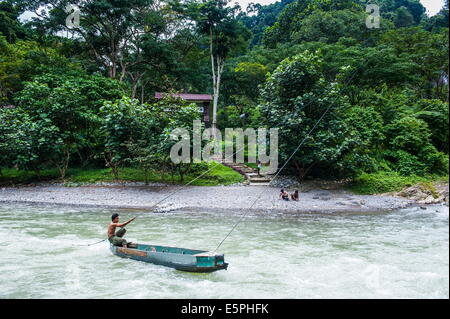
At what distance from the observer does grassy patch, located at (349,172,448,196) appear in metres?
17.2

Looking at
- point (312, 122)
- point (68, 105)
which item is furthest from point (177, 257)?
point (68, 105)

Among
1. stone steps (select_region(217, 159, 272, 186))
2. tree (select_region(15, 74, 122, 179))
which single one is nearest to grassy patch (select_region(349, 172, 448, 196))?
stone steps (select_region(217, 159, 272, 186))

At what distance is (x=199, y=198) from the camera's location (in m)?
17.0

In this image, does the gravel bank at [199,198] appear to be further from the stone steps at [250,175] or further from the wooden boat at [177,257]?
the wooden boat at [177,257]

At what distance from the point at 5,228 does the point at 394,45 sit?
2568 cm

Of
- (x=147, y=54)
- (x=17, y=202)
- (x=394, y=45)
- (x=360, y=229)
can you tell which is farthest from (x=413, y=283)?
(x=147, y=54)

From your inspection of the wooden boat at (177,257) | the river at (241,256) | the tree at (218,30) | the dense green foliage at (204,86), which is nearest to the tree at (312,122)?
the dense green foliage at (204,86)

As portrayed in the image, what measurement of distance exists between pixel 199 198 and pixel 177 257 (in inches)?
343

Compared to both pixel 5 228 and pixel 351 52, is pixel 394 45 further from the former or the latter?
pixel 5 228

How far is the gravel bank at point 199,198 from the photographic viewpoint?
1552 centimetres

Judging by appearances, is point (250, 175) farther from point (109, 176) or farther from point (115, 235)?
point (115, 235)

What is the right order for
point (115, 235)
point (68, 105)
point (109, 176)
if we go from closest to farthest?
point (115, 235) < point (68, 105) < point (109, 176)

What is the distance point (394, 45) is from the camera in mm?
25094
